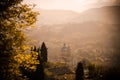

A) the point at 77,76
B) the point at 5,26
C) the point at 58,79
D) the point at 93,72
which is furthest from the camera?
the point at 58,79

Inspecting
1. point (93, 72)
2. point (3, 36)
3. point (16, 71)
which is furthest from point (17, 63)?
point (93, 72)

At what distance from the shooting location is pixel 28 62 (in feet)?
56.8

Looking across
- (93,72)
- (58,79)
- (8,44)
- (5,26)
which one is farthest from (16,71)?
(58,79)

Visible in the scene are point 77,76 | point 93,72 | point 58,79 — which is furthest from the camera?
point 58,79

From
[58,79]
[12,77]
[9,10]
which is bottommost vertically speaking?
[58,79]

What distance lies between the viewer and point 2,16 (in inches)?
675

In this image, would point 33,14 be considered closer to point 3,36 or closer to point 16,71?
point 3,36

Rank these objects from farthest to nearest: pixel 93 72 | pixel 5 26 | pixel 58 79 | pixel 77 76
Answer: pixel 58 79, pixel 93 72, pixel 77 76, pixel 5 26

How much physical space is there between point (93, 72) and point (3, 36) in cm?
11856

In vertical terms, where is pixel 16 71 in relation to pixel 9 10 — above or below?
below

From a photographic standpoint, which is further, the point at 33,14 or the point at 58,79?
the point at 58,79

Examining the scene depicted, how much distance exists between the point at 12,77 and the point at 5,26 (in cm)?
335

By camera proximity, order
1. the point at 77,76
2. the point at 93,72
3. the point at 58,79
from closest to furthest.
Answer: the point at 77,76 → the point at 93,72 → the point at 58,79

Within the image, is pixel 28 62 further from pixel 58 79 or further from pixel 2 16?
pixel 58 79
